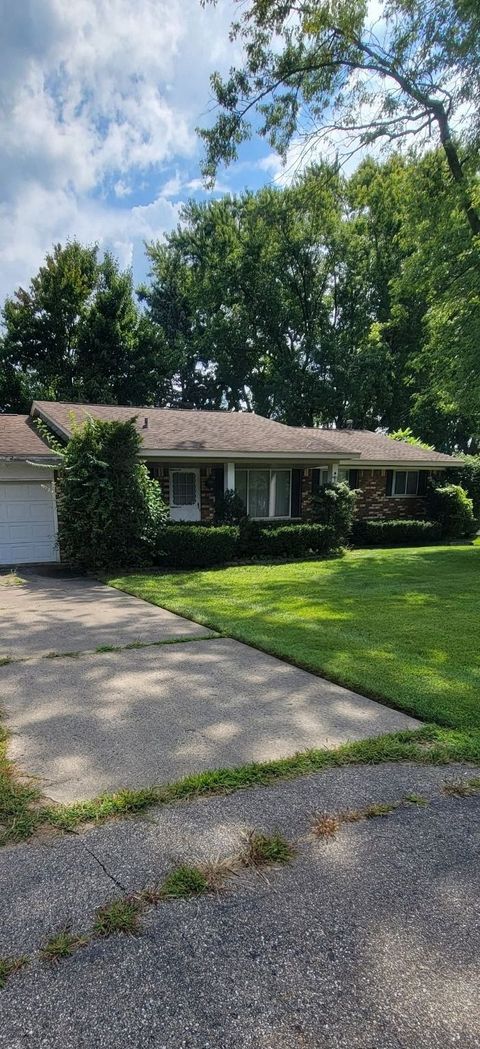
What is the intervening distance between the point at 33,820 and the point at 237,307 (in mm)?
29116

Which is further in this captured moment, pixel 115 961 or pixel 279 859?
pixel 279 859

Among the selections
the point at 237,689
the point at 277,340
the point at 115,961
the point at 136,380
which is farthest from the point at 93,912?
the point at 277,340

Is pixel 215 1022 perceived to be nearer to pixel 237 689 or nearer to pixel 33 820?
pixel 33 820

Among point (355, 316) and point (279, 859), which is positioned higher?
point (355, 316)

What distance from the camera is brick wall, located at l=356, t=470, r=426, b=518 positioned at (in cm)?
1734

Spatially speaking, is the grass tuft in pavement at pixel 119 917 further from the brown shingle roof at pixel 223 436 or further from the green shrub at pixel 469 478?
the green shrub at pixel 469 478

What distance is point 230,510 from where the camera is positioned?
13.1 meters

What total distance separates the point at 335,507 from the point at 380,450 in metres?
5.07

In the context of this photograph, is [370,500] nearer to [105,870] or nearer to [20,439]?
[20,439]

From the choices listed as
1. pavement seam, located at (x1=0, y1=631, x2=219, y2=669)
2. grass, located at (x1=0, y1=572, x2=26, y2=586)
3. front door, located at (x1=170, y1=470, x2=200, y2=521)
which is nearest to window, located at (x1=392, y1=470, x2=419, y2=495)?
front door, located at (x1=170, y1=470, x2=200, y2=521)

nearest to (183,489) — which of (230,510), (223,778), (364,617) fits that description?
(230,510)

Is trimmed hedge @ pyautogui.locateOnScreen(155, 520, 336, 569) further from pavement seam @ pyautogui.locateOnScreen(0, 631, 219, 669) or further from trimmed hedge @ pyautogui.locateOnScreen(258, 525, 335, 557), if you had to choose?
pavement seam @ pyautogui.locateOnScreen(0, 631, 219, 669)

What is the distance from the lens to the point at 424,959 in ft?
5.91

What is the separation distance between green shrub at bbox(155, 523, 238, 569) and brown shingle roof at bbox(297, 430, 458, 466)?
619cm
